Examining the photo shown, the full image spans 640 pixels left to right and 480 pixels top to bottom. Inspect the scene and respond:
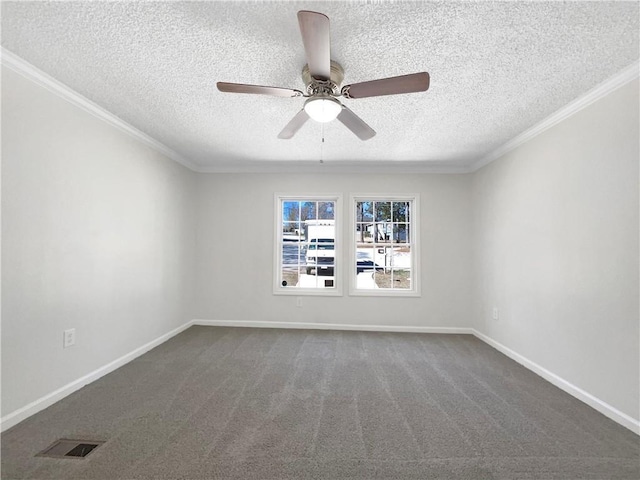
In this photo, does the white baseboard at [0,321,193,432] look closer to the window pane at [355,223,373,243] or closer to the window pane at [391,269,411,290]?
the window pane at [355,223,373,243]

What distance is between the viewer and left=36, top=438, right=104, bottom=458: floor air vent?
169cm

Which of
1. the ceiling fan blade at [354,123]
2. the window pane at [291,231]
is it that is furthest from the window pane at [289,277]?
the ceiling fan blade at [354,123]

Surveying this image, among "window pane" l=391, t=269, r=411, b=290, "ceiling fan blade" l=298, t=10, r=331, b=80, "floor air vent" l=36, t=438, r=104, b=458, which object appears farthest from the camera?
"window pane" l=391, t=269, r=411, b=290

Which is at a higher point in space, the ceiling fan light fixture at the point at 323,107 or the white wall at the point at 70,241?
the ceiling fan light fixture at the point at 323,107

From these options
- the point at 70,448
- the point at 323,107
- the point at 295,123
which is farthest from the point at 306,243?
the point at 70,448

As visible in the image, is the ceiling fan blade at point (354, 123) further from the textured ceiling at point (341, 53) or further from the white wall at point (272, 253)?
the white wall at point (272, 253)

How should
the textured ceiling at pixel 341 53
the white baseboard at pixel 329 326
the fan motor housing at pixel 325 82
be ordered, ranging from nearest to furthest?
the textured ceiling at pixel 341 53
the fan motor housing at pixel 325 82
the white baseboard at pixel 329 326

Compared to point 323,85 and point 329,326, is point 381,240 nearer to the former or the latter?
point 329,326

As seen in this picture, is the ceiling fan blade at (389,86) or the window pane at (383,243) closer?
the ceiling fan blade at (389,86)

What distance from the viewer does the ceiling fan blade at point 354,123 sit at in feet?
6.82

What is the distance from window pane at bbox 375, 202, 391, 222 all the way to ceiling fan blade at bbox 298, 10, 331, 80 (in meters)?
2.96

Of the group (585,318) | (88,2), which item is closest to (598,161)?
(585,318)

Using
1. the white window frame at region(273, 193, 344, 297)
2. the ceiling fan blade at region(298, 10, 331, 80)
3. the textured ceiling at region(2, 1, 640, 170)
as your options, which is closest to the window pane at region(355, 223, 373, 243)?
the white window frame at region(273, 193, 344, 297)

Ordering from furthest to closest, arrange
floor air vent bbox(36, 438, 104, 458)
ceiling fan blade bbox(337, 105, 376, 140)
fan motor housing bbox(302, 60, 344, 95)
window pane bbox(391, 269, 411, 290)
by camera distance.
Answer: window pane bbox(391, 269, 411, 290), ceiling fan blade bbox(337, 105, 376, 140), fan motor housing bbox(302, 60, 344, 95), floor air vent bbox(36, 438, 104, 458)
